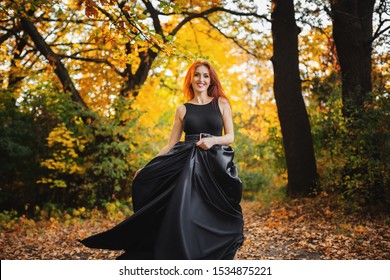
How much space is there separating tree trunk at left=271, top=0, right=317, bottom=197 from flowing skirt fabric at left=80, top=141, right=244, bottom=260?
5.78 meters

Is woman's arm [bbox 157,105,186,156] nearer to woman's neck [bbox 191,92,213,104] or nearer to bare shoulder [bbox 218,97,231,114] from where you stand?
woman's neck [bbox 191,92,213,104]

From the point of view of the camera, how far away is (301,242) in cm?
626

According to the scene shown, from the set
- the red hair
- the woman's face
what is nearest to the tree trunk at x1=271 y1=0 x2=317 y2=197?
the red hair

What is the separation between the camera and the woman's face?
4.48 metres

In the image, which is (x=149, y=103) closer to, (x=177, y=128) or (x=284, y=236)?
(x=284, y=236)

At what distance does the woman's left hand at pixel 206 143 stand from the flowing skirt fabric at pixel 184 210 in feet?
0.18

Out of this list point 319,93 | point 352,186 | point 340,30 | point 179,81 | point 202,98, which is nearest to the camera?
point 202,98

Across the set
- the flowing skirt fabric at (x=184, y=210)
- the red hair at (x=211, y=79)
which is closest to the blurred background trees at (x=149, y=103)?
the red hair at (x=211, y=79)

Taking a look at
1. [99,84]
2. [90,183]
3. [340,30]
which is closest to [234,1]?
[340,30]

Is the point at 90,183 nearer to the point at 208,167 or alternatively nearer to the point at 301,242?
the point at 301,242

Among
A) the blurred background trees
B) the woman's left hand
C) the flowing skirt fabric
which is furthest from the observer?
the blurred background trees

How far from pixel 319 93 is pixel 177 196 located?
7227 mm

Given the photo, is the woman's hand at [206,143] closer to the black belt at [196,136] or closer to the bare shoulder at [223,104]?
A: the black belt at [196,136]

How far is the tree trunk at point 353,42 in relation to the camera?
8.68 m
